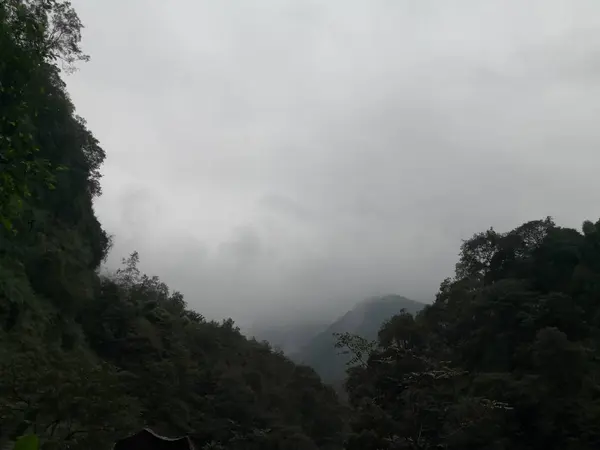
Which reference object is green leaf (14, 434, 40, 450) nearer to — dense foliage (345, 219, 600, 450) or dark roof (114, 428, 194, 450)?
dark roof (114, 428, 194, 450)

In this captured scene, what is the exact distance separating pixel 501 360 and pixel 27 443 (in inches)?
862

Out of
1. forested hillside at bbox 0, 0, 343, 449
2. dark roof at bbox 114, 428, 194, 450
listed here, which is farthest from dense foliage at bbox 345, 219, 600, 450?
dark roof at bbox 114, 428, 194, 450

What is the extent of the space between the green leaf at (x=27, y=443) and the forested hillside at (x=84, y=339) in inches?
156

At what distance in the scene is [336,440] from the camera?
37.5m

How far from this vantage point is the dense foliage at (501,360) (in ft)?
54.2

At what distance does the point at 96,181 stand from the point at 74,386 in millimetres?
19578

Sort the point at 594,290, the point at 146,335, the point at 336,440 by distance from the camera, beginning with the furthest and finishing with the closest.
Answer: the point at 336,440
the point at 146,335
the point at 594,290

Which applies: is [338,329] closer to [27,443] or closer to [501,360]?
[501,360]

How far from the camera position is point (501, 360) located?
835 inches

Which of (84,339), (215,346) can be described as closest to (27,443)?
(84,339)

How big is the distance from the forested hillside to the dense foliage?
8.24 m

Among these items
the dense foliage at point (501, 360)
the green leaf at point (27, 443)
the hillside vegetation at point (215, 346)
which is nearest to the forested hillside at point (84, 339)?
the hillside vegetation at point (215, 346)

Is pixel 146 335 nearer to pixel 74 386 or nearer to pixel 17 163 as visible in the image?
pixel 74 386

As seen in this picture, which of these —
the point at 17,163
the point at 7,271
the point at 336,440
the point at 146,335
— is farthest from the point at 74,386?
the point at 336,440
